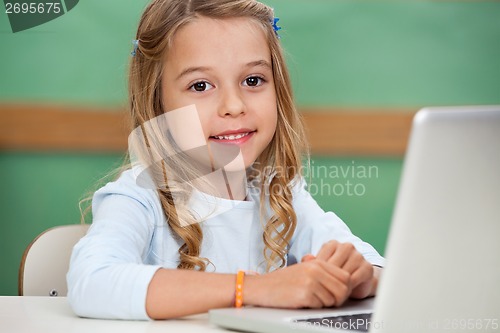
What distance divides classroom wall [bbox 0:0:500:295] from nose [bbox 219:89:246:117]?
3.82 ft

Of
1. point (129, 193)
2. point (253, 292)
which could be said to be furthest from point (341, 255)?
point (129, 193)

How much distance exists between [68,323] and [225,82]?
56 centimetres

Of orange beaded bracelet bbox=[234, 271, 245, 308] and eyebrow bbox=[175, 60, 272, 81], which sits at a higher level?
eyebrow bbox=[175, 60, 272, 81]

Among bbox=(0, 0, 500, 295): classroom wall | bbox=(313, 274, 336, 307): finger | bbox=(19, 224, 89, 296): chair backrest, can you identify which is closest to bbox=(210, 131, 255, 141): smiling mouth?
bbox=(19, 224, 89, 296): chair backrest

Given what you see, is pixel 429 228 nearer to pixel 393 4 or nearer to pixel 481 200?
pixel 481 200

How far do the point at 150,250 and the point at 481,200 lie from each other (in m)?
0.76

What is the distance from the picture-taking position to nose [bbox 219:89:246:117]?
4.33ft

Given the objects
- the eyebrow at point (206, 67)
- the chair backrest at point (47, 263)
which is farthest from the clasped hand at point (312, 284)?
the chair backrest at point (47, 263)

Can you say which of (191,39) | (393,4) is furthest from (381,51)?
(191,39)

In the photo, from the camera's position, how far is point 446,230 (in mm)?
614

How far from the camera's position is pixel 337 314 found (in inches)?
35.1

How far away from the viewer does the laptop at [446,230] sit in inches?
22.9

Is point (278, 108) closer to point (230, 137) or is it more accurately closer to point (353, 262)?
point (230, 137)

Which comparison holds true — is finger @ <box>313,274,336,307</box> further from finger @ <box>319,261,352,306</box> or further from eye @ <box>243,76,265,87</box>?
eye @ <box>243,76,265,87</box>
